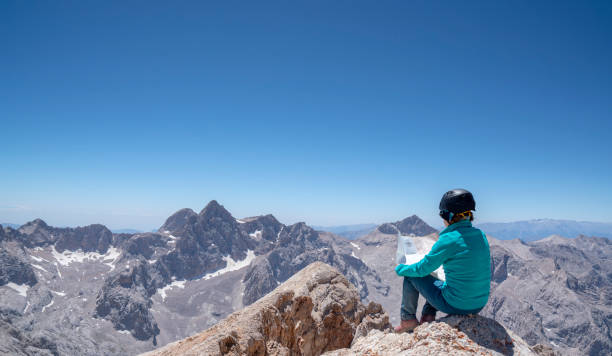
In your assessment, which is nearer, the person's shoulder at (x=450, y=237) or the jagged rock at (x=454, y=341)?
the jagged rock at (x=454, y=341)

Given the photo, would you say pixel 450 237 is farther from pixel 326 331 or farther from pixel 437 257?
pixel 326 331

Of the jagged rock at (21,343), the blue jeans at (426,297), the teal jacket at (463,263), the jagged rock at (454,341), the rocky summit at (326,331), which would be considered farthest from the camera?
the jagged rock at (21,343)

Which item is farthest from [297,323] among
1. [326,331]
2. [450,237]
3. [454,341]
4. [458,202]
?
[458,202]

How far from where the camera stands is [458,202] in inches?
251

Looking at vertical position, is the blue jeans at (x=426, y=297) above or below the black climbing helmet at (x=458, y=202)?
below

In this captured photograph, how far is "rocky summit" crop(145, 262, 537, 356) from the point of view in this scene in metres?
5.56

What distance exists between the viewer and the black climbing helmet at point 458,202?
6.32 meters

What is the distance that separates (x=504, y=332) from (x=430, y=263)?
1954 mm

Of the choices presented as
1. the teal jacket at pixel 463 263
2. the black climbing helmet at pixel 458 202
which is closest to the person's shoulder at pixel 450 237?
the teal jacket at pixel 463 263

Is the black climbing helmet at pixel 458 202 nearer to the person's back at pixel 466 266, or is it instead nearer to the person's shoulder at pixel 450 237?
the person's back at pixel 466 266

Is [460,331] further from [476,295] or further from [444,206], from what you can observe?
[444,206]

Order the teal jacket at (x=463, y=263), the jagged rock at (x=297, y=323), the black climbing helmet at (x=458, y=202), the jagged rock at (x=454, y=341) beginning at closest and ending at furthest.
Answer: the jagged rock at (x=454, y=341) < the teal jacket at (x=463, y=263) < the black climbing helmet at (x=458, y=202) < the jagged rock at (x=297, y=323)

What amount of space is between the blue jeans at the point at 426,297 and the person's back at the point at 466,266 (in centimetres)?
20

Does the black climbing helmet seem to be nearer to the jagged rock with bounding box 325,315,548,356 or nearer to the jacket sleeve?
the jacket sleeve
